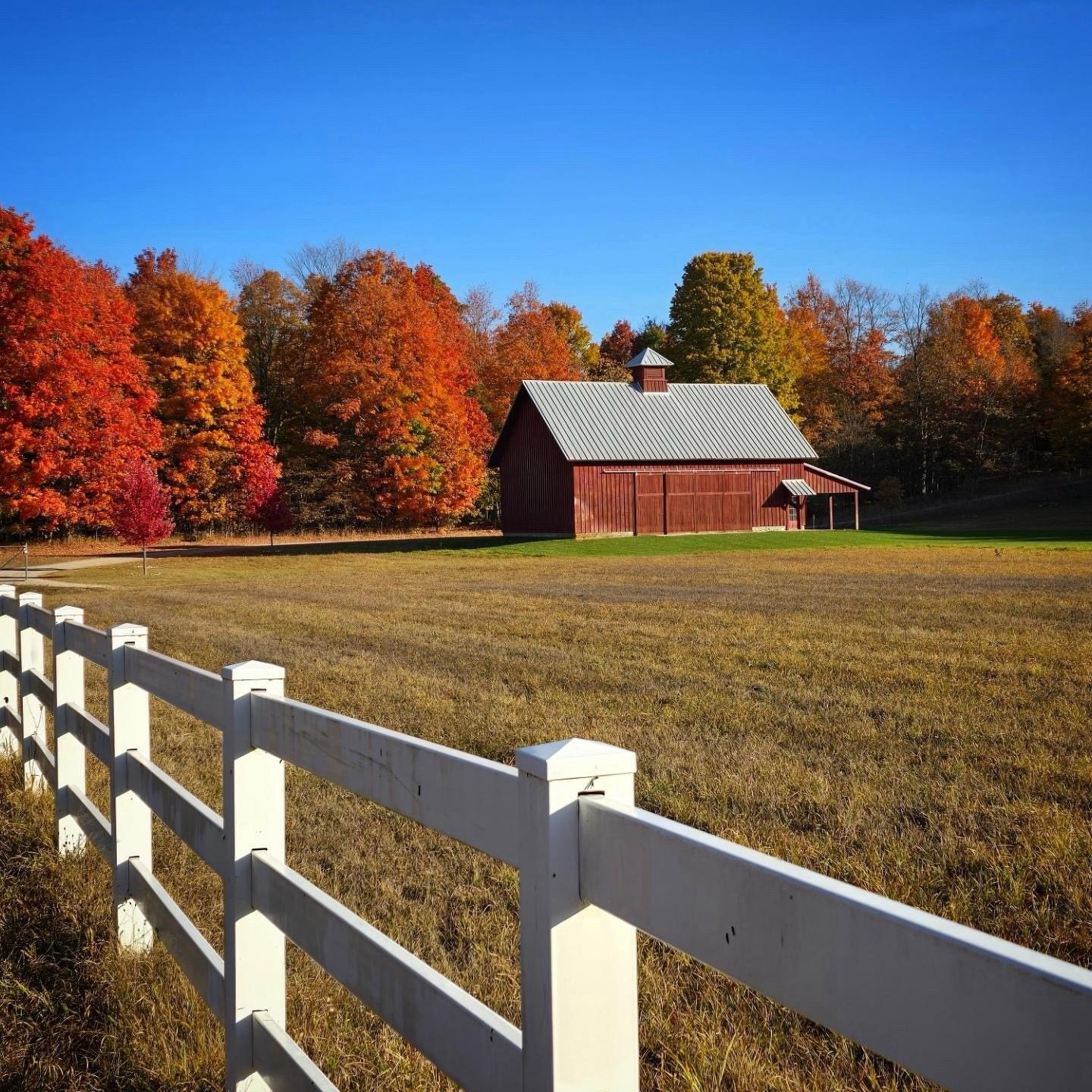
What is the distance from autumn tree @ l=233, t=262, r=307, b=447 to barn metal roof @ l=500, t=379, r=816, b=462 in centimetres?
1415

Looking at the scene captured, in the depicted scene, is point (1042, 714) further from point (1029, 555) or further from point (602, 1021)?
point (1029, 555)

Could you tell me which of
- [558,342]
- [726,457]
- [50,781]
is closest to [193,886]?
[50,781]

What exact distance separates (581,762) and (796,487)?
47.1m

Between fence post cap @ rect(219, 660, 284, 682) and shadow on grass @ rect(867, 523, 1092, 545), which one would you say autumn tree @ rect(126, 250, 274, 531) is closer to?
shadow on grass @ rect(867, 523, 1092, 545)

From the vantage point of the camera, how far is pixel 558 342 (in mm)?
65375

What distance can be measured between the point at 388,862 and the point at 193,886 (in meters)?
0.88

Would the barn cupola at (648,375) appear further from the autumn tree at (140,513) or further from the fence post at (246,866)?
the fence post at (246,866)

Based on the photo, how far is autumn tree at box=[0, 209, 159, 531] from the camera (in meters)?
39.6

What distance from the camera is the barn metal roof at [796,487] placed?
157ft

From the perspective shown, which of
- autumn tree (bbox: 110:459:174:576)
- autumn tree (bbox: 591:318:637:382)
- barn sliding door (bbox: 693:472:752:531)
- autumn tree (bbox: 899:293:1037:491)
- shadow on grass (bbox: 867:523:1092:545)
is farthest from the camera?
autumn tree (bbox: 591:318:637:382)

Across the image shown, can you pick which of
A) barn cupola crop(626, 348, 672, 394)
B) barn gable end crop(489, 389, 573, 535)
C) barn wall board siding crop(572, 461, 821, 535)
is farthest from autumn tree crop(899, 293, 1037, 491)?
barn gable end crop(489, 389, 573, 535)

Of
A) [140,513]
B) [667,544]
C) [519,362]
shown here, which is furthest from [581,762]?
[519,362]

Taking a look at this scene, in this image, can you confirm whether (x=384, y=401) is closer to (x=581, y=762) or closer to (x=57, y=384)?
(x=57, y=384)

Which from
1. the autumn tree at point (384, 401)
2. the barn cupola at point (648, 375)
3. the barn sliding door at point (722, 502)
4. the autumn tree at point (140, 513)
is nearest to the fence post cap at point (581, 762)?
the autumn tree at point (140, 513)
